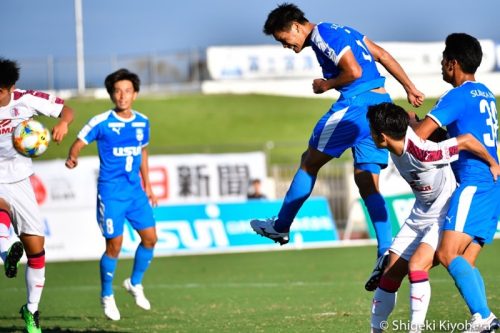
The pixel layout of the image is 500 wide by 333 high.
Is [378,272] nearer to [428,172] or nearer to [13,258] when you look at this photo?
[428,172]

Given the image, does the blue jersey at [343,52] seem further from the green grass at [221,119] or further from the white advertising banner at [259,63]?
the white advertising banner at [259,63]

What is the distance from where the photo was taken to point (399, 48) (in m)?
68.1

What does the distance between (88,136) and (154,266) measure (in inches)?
310

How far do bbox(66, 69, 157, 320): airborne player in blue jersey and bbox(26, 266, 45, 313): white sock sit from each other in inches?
91.8

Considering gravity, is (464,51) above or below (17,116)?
above

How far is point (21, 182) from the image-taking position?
10.4m

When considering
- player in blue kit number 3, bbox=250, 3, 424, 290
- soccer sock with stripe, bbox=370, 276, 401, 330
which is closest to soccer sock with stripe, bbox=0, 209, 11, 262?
player in blue kit number 3, bbox=250, 3, 424, 290

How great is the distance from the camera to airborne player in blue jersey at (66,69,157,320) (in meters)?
12.8

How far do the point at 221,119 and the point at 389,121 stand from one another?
49467mm

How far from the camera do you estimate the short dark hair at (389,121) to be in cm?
794

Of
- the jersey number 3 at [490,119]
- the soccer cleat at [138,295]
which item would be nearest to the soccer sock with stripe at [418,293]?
the jersey number 3 at [490,119]

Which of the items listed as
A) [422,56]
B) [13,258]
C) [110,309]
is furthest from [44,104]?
[422,56]

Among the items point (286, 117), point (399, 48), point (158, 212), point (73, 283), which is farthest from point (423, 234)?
point (399, 48)

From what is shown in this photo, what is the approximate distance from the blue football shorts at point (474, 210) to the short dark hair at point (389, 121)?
77 cm
